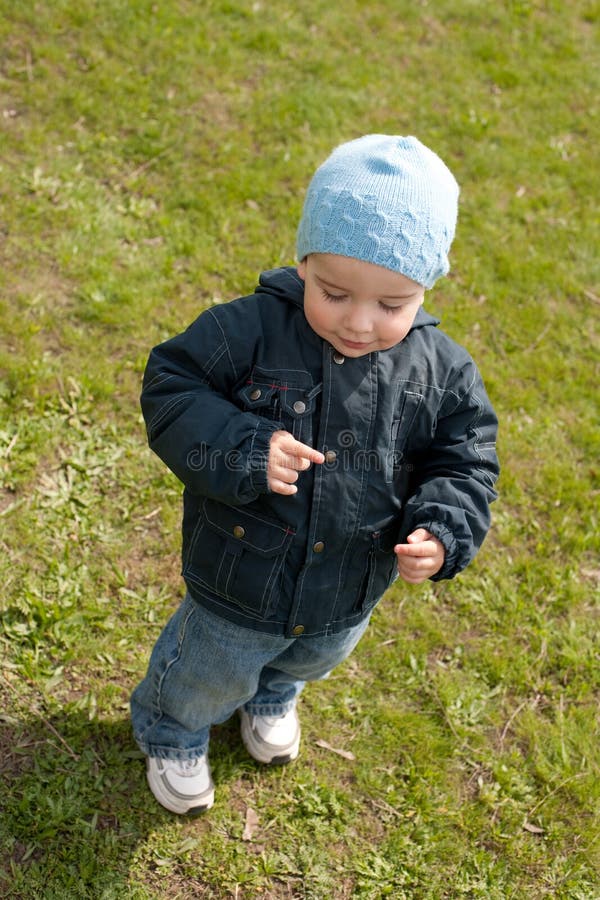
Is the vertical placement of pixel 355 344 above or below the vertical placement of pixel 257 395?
above

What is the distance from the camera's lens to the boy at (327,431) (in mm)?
2271

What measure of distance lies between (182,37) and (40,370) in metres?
3.06

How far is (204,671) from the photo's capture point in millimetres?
2760

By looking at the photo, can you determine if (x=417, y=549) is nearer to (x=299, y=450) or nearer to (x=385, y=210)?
(x=299, y=450)

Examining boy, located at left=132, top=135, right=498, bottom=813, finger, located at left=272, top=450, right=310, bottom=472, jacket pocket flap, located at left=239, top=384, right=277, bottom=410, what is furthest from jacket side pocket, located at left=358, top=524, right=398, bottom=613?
jacket pocket flap, located at left=239, top=384, right=277, bottom=410

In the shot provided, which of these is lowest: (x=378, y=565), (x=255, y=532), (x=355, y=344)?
(x=378, y=565)

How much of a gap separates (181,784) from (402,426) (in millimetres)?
1543

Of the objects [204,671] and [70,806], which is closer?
[204,671]

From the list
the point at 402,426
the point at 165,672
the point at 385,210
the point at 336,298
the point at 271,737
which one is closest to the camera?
the point at 385,210

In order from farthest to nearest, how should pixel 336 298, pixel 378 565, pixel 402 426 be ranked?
1. pixel 378 565
2. pixel 402 426
3. pixel 336 298

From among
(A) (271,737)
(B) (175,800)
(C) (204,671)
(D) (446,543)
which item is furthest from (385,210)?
Answer: (B) (175,800)

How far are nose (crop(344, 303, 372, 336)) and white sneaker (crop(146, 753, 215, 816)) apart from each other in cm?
172

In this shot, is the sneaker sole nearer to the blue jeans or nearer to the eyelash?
the blue jeans

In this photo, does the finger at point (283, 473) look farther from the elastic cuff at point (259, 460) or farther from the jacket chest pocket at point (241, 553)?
the jacket chest pocket at point (241, 553)
